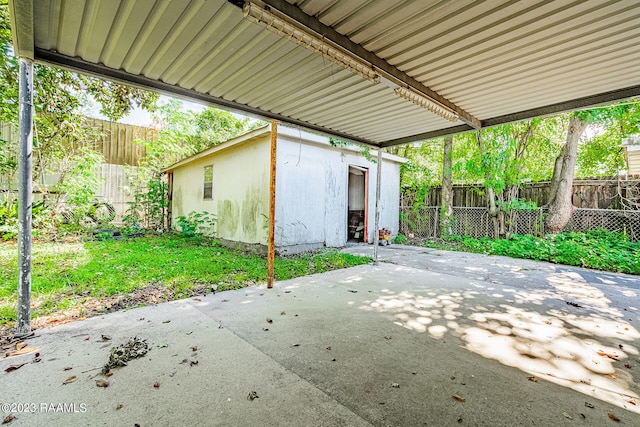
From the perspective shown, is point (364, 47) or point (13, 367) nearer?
point (13, 367)

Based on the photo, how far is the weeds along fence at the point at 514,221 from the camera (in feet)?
22.0

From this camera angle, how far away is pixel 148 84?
2984mm

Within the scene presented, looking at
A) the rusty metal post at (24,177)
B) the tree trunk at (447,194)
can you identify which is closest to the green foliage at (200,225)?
the rusty metal post at (24,177)

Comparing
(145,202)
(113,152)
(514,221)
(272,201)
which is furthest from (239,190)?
(113,152)

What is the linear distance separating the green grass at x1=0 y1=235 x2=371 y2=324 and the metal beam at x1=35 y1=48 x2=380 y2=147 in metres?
2.53

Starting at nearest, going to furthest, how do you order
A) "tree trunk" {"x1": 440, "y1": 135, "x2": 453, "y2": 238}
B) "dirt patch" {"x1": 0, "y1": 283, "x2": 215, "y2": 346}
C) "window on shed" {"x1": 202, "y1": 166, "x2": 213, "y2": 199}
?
"dirt patch" {"x1": 0, "y1": 283, "x2": 215, "y2": 346}
"window on shed" {"x1": 202, "y1": 166, "x2": 213, "y2": 199}
"tree trunk" {"x1": 440, "y1": 135, "x2": 453, "y2": 238}

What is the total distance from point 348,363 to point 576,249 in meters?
6.88

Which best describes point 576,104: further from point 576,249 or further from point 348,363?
point 576,249

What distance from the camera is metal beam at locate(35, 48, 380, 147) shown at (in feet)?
8.07

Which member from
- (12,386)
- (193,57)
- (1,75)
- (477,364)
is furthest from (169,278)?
(1,75)

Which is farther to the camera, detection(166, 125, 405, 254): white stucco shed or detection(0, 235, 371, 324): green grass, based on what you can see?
detection(166, 125, 405, 254): white stucco shed

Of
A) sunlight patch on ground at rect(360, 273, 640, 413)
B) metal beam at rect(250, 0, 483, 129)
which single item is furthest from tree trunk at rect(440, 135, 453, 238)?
metal beam at rect(250, 0, 483, 129)

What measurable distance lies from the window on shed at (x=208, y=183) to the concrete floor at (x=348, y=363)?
567 cm

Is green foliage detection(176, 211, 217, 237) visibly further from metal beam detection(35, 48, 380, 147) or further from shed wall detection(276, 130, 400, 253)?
metal beam detection(35, 48, 380, 147)
